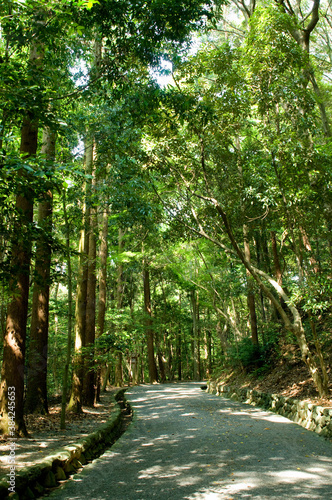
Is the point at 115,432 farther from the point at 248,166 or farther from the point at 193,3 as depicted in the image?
the point at 193,3

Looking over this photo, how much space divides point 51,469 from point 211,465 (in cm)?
194

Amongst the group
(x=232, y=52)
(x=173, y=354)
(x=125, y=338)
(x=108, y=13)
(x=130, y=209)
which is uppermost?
(x=232, y=52)

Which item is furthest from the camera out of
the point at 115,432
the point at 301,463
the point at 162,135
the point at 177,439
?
the point at 162,135

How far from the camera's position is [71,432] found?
6.29m

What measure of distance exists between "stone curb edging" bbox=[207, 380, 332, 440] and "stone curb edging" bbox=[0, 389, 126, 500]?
3.88 m

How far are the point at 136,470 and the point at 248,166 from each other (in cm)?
774

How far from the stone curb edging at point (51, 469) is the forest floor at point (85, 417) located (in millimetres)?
187

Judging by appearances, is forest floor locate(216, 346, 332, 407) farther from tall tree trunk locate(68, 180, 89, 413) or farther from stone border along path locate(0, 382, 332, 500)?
tall tree trunk locate(68, 180, 89, 413)

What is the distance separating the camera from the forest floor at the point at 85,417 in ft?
15.0

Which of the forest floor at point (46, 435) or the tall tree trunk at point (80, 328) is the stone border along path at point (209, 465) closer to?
the forest floor at point (46, 435)

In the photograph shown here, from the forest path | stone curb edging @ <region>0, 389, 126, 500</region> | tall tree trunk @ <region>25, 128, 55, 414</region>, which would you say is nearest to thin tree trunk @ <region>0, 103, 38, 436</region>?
stone curb edging @ <region>0, 389, 126, 500</region>

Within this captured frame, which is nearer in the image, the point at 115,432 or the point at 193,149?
the point at 115,432

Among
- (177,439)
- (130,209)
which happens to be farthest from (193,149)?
(177,439)

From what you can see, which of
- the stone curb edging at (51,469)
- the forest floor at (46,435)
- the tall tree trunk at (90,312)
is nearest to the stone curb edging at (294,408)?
the stone curb edging at (51,469)
